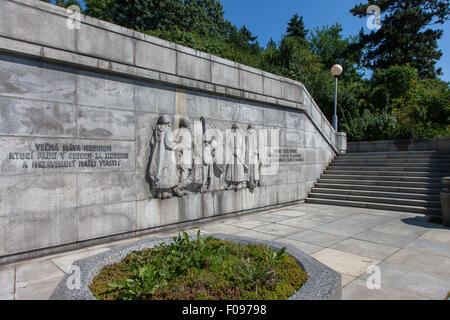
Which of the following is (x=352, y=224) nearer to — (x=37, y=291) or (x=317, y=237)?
(x=317, y=237)

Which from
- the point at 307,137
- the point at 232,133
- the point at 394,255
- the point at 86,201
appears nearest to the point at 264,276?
the point at 394,255

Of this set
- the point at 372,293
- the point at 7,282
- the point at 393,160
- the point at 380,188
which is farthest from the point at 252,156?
the point at 393,160

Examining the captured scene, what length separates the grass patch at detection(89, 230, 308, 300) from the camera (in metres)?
3.12

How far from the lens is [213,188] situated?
8516 mm

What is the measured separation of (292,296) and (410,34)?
40679 mm

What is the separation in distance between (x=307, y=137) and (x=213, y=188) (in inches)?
224

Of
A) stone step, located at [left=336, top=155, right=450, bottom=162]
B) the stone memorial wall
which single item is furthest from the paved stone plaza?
stone step, located at [left=336, top=155, right=450, bottom=162]

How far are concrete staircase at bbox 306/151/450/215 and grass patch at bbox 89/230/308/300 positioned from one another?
7587 mm

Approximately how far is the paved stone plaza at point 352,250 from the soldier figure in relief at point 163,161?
1.29 metres

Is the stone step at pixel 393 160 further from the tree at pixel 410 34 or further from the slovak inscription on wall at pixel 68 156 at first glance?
the tree at pixel 410 34

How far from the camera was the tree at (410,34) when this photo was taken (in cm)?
3328

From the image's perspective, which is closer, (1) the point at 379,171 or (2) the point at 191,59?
(2) the point at 191,59

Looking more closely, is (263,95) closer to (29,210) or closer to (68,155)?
(68,155)

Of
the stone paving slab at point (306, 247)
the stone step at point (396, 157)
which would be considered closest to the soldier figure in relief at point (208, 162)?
the stone paving slab at point (306, 247)
